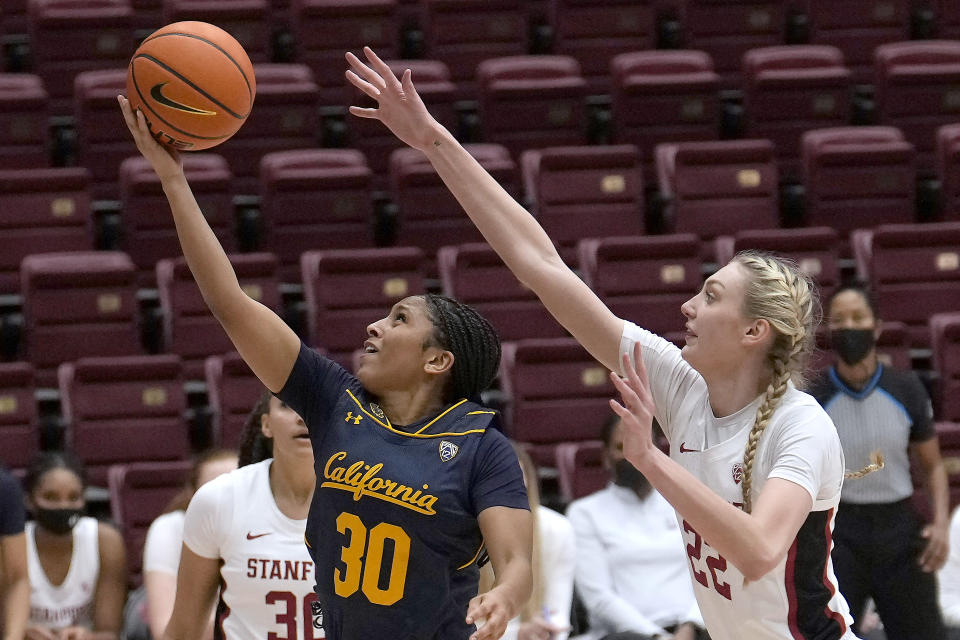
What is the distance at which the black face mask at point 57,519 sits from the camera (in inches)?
197

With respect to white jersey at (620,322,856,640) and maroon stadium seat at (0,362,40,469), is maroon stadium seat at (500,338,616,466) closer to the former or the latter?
maroon stadium seat at (0,362,40,469)

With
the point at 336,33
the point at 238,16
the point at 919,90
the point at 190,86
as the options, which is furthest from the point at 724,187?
the point at 190,86

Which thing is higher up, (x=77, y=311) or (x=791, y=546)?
(x=791, y=546)

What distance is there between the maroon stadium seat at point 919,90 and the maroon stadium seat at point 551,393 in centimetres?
293

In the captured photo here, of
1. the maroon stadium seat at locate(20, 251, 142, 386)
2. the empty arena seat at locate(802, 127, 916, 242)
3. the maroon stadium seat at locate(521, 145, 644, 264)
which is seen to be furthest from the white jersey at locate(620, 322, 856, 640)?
the empty arena seat at locate(802, 127, 916, 242)

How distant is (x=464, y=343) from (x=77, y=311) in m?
4.26

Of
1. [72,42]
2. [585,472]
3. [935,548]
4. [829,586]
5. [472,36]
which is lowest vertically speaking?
[935,548]

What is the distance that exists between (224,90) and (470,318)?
2.14 feet

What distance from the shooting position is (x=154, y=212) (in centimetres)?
725

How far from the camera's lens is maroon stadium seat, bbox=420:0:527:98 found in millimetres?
8578

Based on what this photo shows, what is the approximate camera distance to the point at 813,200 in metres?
7.55

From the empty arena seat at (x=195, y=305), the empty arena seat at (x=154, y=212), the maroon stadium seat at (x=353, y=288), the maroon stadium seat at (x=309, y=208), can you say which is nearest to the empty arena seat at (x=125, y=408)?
the empty arena seat at (x=195, y=305)

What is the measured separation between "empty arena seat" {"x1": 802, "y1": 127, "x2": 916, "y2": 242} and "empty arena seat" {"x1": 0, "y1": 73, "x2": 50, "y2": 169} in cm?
400

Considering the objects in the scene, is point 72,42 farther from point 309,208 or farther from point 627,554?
point 627,554
